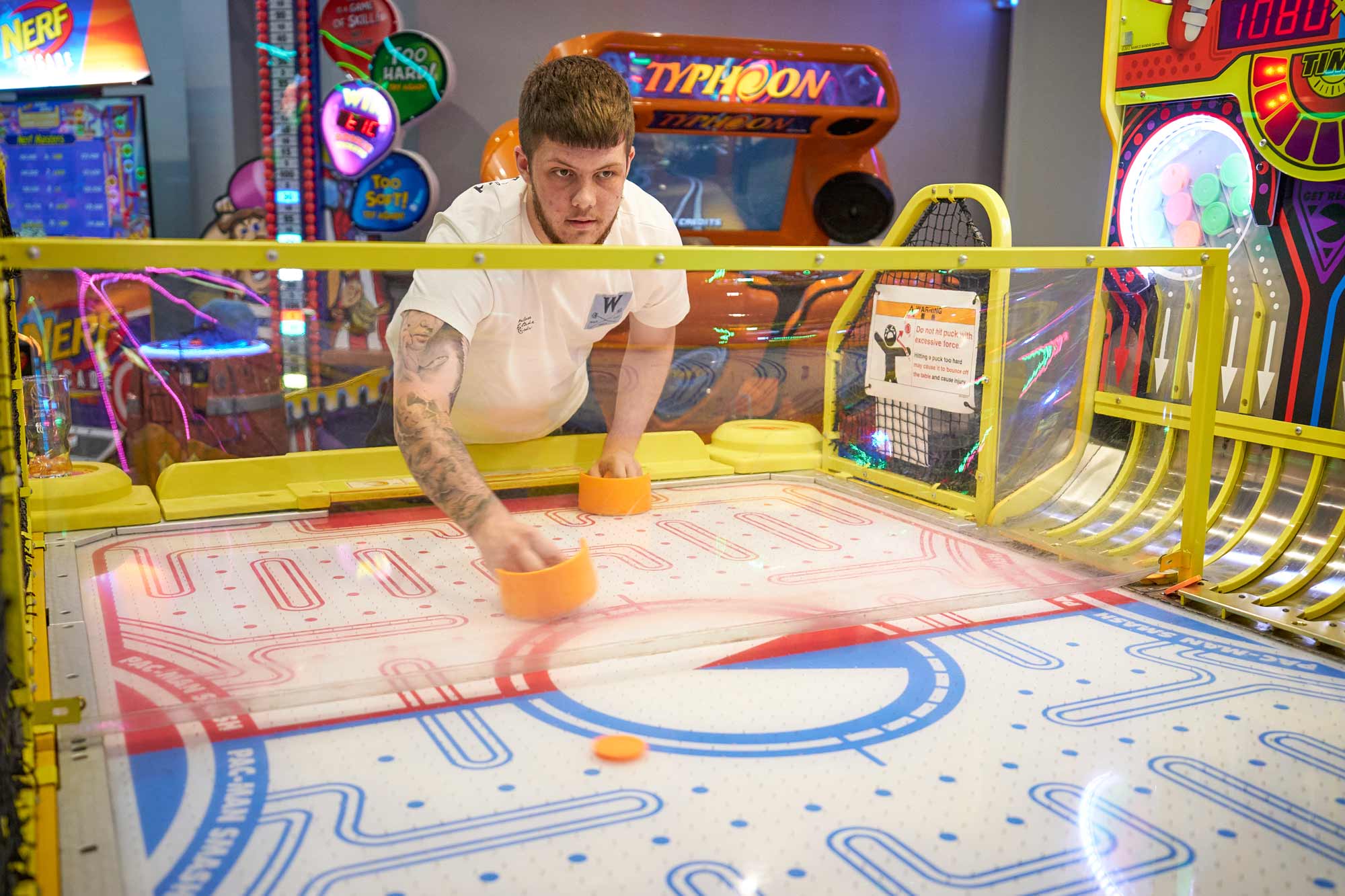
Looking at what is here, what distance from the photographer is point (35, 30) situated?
4844 mm

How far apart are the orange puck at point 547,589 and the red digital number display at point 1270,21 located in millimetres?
1564

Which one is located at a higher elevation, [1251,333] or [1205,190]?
[1205,190]

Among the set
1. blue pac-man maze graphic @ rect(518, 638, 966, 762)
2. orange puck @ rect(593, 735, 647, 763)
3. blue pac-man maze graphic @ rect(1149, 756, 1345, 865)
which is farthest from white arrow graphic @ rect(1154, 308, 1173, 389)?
orange puck @ rect(593, 735, 647, 763)

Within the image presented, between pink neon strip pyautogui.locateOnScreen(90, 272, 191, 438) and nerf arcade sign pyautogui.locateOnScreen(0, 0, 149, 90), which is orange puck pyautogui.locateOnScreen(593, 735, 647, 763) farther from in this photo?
nerf arcade sign pyautogui.locateOnScreen(0, 0, 149, 90)

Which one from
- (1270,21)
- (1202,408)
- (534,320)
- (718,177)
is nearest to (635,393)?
(534,320)

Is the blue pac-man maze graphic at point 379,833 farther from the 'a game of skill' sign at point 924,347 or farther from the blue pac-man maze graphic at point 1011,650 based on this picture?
the 'a game of skill' sign at point 924,347

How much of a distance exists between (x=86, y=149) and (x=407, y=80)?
161 centimetres

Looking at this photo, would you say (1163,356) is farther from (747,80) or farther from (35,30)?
(35,30)

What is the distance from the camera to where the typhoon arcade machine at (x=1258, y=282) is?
1.74 m

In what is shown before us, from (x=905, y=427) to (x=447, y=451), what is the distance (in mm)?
842

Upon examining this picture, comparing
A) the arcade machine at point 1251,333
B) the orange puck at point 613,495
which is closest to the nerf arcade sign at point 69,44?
the orange puck at point 613,495

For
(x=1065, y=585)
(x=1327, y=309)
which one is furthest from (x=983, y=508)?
(x=1327, y=309)

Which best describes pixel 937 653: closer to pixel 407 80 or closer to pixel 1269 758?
pixel 1269 758

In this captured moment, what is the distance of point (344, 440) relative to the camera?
145cm
